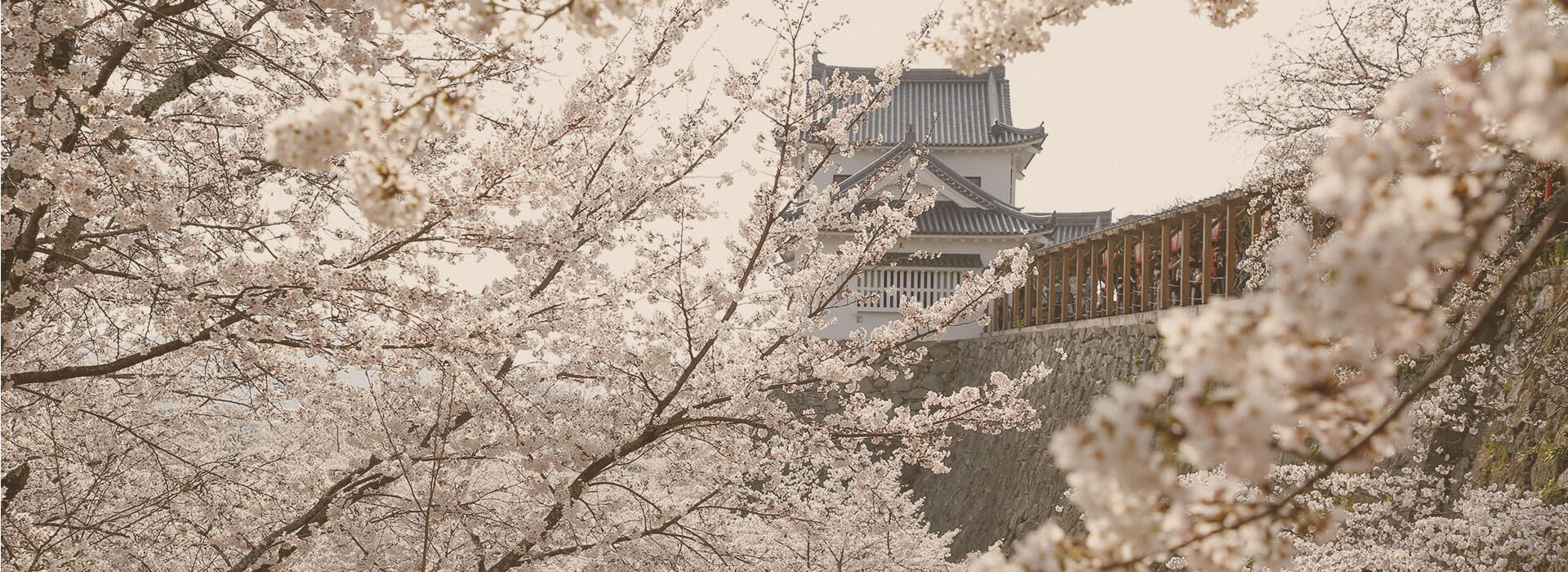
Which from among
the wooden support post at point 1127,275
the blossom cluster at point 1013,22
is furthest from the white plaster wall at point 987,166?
the blossom cluster at point 1013,22

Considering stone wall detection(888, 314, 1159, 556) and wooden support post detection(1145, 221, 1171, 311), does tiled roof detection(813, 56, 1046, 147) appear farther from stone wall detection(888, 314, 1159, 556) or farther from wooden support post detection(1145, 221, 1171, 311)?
wooden support post detection(1145, 221, 1171, 311)

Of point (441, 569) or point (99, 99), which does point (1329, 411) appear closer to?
point (99, 99)

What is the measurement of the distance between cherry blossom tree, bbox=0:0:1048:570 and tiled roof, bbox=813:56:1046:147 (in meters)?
16.1

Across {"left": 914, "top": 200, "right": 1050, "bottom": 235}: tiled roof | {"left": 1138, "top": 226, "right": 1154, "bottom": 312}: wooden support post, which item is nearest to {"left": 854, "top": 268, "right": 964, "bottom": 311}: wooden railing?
{"left": 914, "top": 200, "right": 1050, "bottom": 235}: tiled roof

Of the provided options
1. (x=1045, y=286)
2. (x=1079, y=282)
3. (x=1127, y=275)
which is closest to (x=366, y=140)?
(x=1127, y=275)

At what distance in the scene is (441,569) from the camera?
19.1ft

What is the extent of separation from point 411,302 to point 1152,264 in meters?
9.20

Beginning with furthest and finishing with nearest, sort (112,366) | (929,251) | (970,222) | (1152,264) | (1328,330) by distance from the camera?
(970,222) → (929,251) → (1152,264) → (112,366) → (1328,330)

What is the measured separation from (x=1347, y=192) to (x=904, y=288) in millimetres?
15473

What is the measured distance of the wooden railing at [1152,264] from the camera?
844 cm

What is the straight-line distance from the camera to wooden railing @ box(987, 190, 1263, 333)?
27.7ft

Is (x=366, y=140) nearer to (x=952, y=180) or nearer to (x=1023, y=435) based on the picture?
(x=1023, y=435)

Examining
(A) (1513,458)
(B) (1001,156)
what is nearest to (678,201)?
(A) (1513,458)

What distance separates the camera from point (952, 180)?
17.5 metres
